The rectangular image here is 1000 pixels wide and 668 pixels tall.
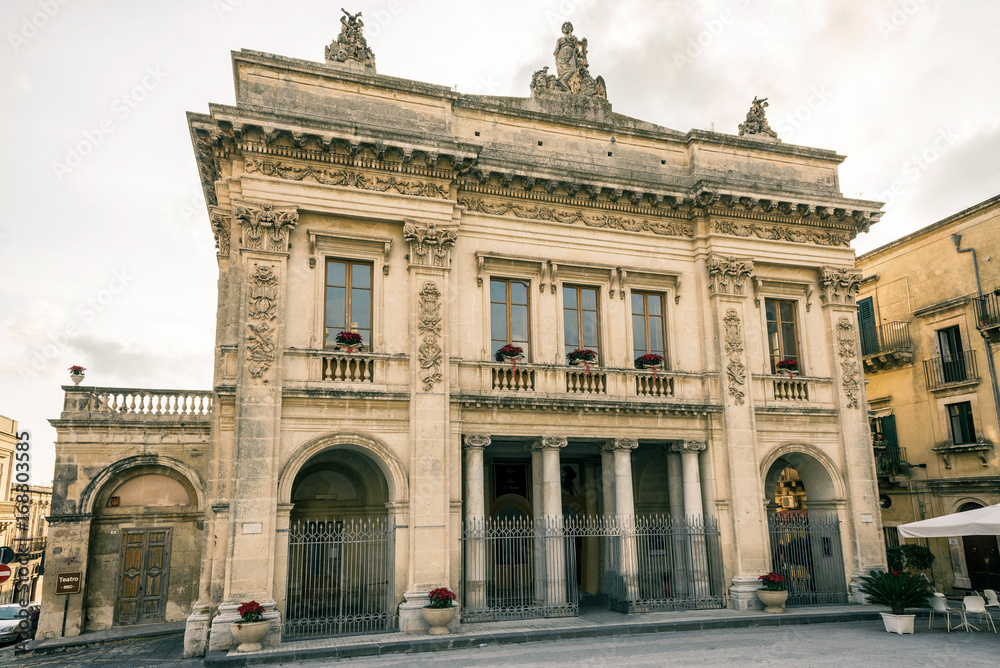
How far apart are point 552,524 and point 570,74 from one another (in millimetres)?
12898

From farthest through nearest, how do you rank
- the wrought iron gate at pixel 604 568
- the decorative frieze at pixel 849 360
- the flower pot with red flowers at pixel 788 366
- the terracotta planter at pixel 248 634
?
the decorative frieze at pixel 849 360 < the flower pot with red flowers at pixel 788 366 < the wrought iron gate at pixel 604 568 < the terracotta planter at pixel 248 634

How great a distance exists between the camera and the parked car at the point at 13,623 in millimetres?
19094

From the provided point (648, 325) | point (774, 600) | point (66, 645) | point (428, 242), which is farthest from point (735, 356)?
point (66, 645)

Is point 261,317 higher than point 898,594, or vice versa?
point 261,317

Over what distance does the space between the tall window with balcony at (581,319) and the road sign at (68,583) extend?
14064 millimetres

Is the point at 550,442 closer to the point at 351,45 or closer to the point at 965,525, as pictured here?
the point at 965,525

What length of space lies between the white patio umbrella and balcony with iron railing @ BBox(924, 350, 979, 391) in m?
10.4

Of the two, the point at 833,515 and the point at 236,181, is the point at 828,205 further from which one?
the point at 236,181

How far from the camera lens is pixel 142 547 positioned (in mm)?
19688

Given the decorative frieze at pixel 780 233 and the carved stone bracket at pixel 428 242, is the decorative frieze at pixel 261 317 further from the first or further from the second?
the decorative frieze at pixel 780 233

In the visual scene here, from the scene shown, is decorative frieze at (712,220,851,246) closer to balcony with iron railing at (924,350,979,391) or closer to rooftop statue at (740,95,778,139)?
rooftop statue at (740,95,778,139)

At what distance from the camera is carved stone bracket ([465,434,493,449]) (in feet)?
57.3

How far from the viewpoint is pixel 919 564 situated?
79.5ft

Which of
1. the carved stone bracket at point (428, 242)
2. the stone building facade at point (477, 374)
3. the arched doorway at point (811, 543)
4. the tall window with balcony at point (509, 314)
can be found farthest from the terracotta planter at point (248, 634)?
the arched doorway at point (811, 543)
